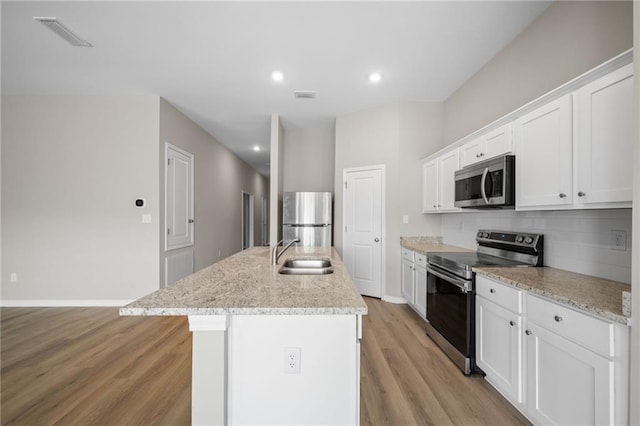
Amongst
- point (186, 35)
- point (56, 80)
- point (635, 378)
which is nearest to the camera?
point (635, 378)

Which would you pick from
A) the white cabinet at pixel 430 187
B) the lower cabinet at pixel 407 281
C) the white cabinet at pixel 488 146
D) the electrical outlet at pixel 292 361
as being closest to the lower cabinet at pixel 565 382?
the electrical outlet at pixel 292 361

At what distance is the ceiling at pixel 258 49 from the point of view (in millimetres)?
2283

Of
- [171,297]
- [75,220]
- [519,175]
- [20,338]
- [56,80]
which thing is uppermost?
[56,80]

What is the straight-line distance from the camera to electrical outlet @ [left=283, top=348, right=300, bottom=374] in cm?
122

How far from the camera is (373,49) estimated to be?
9.20 feet

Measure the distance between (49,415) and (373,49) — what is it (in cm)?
378

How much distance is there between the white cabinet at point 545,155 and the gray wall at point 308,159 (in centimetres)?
366

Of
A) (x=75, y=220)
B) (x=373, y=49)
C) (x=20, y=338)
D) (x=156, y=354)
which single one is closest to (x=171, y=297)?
(x=156, y=354)

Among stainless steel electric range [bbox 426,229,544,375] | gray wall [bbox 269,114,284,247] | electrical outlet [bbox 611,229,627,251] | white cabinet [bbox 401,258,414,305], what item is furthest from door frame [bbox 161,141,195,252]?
electrical outlet [bbox 611,229,627,251]

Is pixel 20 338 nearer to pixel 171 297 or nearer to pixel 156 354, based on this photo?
pixel 156 354

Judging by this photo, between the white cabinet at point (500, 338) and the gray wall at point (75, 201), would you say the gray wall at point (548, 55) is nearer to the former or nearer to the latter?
the white cabinet at point (500, 338)

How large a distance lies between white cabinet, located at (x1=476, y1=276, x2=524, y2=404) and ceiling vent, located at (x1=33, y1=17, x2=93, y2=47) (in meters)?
4.02

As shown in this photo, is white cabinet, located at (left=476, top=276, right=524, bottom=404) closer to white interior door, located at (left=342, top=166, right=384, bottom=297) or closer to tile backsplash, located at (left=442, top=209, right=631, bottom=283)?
tile backsplash, located at (left=442, top=209, right=631, bottom=283)

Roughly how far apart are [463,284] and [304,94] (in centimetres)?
303
